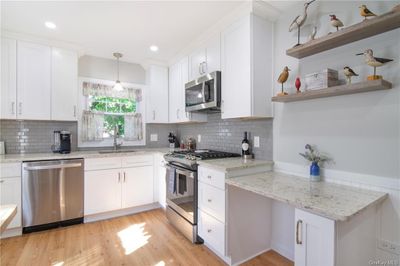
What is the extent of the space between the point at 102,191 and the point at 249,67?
2.58 m

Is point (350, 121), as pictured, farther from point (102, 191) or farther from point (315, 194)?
point (102, 191)

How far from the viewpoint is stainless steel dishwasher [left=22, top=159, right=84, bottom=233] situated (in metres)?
2.48

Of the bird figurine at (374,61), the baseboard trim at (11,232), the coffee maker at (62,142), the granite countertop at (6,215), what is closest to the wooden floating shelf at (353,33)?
the bird figurine at (374,61)

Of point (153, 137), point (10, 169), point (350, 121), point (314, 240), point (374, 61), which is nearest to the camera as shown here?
point (314, 240)


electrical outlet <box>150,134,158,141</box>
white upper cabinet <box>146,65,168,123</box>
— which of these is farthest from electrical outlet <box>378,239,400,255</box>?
electrical outlet <box>150,134,158,141</box>

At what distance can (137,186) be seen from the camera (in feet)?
10.4

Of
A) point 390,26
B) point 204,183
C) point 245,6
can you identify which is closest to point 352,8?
point 390,26

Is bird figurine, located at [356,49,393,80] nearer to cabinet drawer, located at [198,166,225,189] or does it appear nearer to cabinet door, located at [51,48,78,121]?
cabinet drawer, located at [198,166,225,189]

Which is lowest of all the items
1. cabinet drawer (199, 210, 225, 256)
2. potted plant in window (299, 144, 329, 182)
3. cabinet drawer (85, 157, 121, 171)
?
cabinet drawer (199, 210, 225, 256)

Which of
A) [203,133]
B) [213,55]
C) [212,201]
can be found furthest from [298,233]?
[203,133]

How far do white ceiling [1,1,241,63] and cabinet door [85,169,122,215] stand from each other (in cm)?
186

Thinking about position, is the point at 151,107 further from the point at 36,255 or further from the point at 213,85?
the point at 36,255

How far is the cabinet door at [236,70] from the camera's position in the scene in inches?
80.1

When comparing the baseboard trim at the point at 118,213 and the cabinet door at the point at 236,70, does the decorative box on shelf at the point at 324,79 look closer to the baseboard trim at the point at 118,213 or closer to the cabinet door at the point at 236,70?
the cabinet door at the point at 236,70
